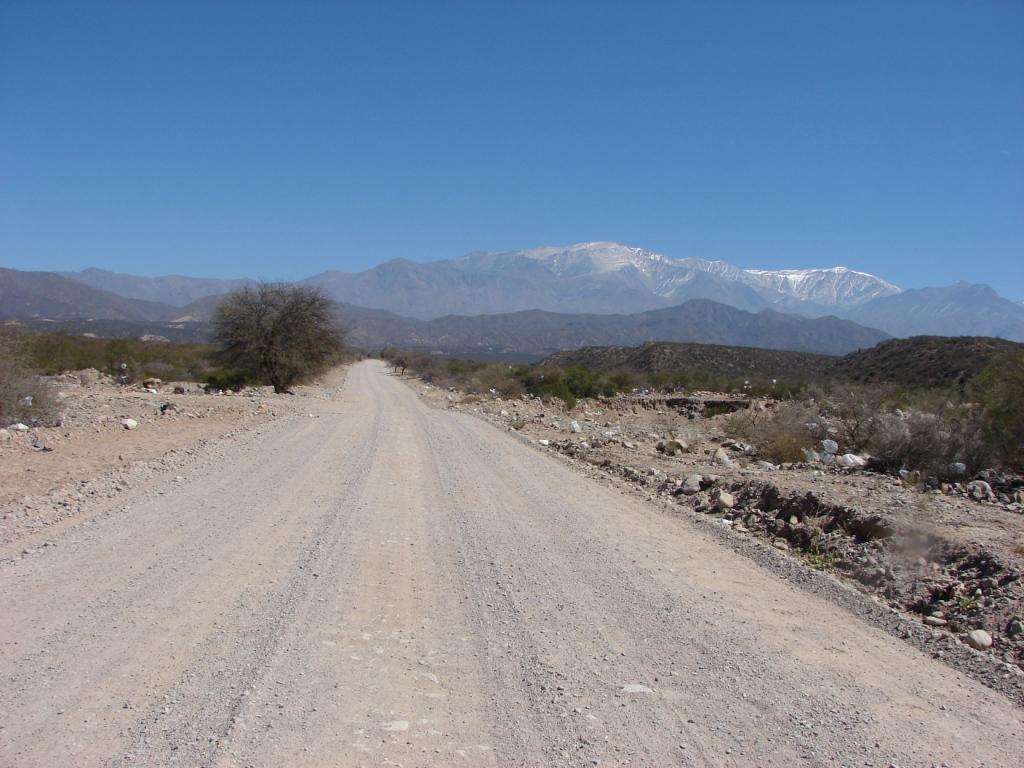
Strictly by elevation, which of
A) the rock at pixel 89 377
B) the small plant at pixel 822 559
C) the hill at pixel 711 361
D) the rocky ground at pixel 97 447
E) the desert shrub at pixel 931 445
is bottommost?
the small plant at pixel 822 559

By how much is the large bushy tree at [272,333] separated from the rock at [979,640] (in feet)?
118

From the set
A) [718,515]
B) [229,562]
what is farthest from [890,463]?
[229,562]

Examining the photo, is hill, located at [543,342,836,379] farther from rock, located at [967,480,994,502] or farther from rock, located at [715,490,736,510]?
rock, located at [715,490,736,510]

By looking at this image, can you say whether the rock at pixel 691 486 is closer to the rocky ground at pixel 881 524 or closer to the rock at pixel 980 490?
the rocky ground at pixel 881 524

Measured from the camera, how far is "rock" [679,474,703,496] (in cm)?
1284

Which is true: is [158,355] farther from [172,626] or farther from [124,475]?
[172,626]

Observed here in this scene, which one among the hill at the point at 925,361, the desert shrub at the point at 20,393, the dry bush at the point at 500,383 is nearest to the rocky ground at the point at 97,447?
the desert shrub at the point at 20,393

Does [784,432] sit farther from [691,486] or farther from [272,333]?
[272,333]

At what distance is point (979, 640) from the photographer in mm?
6285

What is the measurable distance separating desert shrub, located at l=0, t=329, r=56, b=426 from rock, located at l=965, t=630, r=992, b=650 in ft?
62.5

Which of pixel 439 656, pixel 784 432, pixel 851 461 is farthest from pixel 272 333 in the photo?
pixel 439 656

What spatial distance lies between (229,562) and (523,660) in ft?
12.0

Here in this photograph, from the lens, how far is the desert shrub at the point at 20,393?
17406mm

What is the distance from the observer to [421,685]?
16.4 feet
